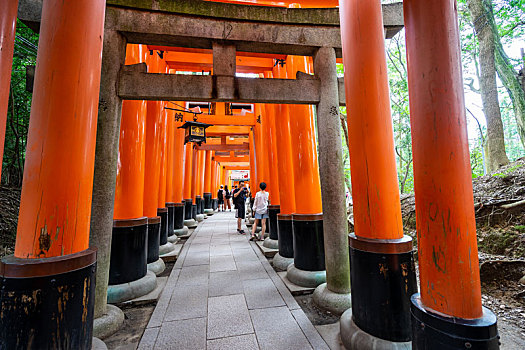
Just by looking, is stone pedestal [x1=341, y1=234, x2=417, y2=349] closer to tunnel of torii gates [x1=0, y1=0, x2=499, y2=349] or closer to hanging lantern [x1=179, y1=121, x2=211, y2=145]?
tunnel of torii gates [x1=0, y1=0, x2=499, y2=349]

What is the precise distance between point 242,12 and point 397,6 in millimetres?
2388

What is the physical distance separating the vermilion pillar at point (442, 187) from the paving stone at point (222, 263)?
3907 millimetres

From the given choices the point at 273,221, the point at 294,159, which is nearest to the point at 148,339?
the point at 294,159

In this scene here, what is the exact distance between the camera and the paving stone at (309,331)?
2504 mm

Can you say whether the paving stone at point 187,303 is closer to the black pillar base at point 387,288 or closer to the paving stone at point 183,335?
the paving stone at point 183,335

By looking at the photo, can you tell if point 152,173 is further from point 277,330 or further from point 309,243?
point 277,330

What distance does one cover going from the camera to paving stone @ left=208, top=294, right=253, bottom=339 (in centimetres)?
276

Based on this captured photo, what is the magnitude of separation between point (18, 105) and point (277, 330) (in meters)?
11.3

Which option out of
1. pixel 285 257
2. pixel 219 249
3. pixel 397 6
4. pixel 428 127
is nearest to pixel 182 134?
pixel 219 249

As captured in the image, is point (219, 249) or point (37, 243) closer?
point (37, 243)

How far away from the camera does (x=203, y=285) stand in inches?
161

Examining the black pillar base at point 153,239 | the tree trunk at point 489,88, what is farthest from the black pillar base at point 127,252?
the tree trunk at point 489,88

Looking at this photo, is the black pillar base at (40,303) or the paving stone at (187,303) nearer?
the black pillar base at (40,303)

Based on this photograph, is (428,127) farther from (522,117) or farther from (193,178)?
(193,178)
